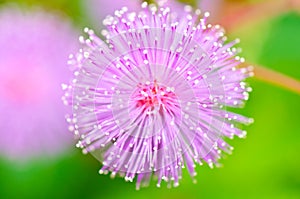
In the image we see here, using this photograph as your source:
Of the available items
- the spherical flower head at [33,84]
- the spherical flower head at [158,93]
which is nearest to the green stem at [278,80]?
the spherical flower head at [158,93]

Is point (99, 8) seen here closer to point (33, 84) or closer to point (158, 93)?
point (33, 84)

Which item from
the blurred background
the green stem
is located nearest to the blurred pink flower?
the blurred background

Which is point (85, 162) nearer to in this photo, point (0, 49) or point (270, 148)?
point (0, 49)

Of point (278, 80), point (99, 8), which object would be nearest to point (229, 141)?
point (278, 80)

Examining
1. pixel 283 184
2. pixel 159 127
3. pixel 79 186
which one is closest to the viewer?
pixel 159 127

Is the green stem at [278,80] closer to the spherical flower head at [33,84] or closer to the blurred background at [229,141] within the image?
the blurred background at [229,141]

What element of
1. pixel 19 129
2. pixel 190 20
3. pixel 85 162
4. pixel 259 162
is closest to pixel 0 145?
pixel 19 129

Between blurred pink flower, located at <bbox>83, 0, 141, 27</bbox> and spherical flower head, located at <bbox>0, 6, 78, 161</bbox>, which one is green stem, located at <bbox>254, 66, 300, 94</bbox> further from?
spherical flower head, located at <bbox>0, 6, 78, 161</bbox>

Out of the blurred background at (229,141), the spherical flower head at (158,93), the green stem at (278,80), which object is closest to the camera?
the spherical flower head at (158,93)
